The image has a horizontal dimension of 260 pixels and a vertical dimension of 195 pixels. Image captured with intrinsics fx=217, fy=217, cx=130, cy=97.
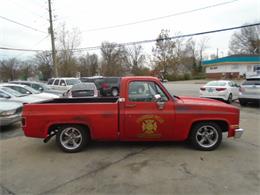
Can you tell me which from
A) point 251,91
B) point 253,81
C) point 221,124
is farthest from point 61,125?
point 253,81

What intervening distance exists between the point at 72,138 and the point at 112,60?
5904 cm

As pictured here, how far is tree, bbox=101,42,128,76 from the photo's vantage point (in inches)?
2420

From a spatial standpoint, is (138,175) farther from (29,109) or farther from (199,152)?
(29,109)

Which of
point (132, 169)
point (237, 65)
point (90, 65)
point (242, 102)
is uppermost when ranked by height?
point (90, 65)

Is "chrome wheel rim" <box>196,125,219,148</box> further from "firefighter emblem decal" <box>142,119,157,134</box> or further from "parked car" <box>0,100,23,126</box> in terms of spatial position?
"parked car" <box>0,100,23,126</box>

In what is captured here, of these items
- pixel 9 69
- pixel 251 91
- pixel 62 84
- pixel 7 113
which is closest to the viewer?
pixel 7 113

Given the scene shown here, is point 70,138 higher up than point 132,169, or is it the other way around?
point 70,138

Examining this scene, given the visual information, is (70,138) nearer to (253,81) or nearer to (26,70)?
(253,81)

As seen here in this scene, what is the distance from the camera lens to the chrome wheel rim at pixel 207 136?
5090 millimetres

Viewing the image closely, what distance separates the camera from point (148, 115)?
193 inches

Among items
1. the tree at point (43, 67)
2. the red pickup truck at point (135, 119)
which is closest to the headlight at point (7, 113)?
the red pickup truck at point (135, 119)

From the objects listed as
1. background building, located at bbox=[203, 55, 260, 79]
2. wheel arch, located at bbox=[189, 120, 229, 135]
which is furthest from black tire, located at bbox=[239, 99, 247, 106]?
background building, located at bbox=[203, 55, 260, 79]

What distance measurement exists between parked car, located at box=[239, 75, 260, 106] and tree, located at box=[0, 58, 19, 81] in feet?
246

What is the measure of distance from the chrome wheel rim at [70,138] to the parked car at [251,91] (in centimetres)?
994
